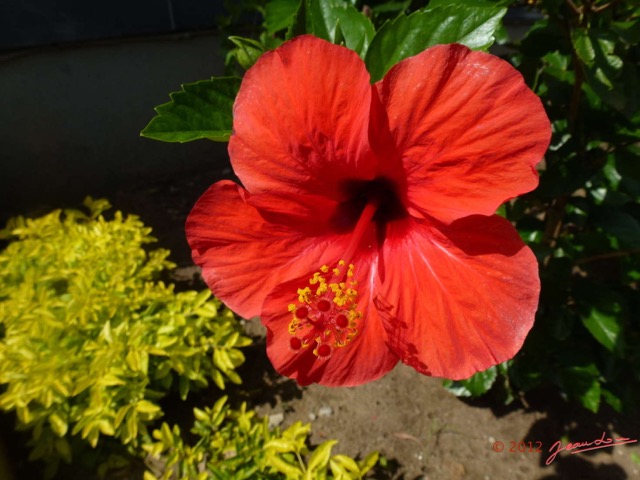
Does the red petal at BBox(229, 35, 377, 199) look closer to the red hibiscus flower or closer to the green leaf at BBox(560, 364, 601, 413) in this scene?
the red hibiscus flower

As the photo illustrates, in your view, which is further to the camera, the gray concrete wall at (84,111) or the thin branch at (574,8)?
the gray concrete wall at (84,111)

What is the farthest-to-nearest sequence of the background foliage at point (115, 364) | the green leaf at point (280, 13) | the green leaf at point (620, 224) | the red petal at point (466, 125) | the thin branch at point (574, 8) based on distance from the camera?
the background foliage at point (115, 364), the green leaf at point (620, 224), the green leaf at point (280, 13), the thin branch at point (574, 8), the red petal at point (466, 125)

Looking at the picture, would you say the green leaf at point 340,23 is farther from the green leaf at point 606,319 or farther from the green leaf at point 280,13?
the green leaf at point 606,319

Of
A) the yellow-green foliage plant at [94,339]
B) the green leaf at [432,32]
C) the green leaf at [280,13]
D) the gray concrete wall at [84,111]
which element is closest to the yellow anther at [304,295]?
the green leaf at [432,32]

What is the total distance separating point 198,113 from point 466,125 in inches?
16.3

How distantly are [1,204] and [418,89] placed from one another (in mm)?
4388

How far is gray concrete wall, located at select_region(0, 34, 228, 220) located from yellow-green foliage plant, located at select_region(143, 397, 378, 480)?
2.91 metres

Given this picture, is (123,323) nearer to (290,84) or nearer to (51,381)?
(51,381)

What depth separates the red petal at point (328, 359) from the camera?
0.75 meters

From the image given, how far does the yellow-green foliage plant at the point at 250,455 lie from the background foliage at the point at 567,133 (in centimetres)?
61

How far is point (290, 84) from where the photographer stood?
0.63m

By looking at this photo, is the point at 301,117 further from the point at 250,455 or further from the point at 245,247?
the point at 250,455

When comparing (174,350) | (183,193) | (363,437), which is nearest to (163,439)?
(174,350)

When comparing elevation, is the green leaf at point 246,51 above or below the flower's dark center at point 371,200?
above
